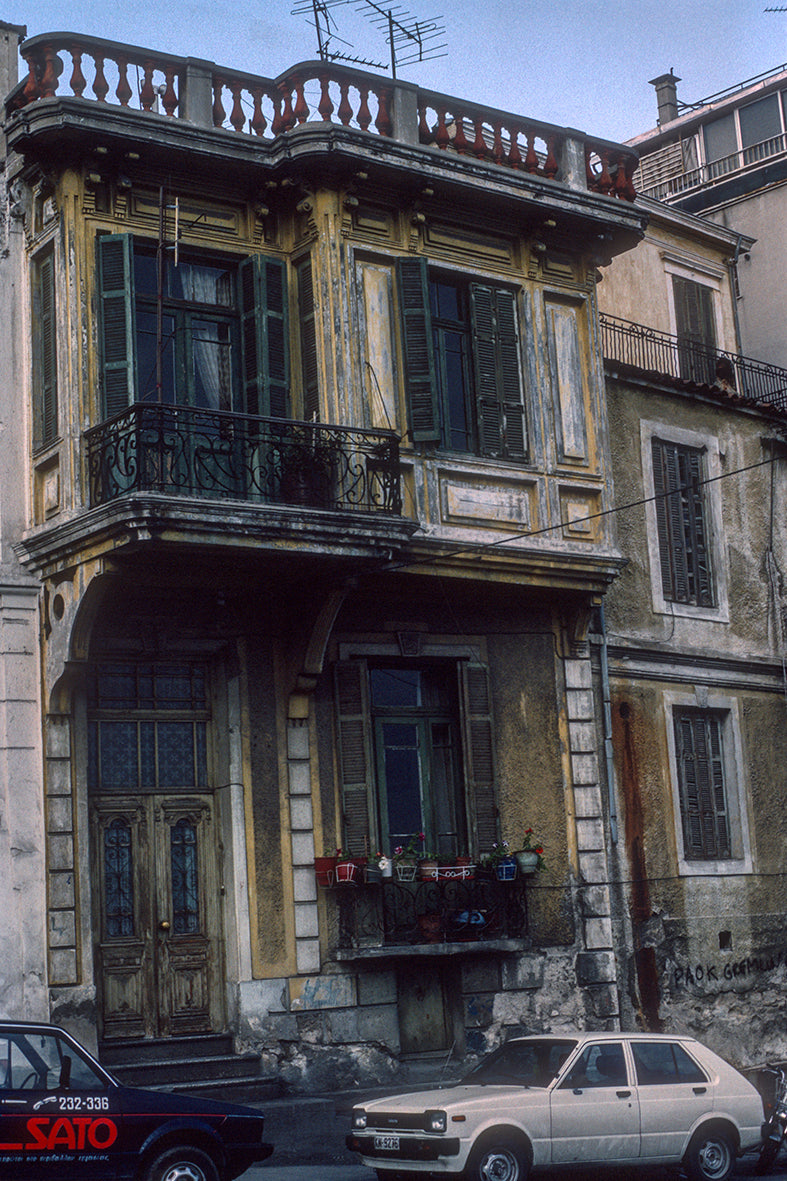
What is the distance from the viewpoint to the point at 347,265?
52.9 feet

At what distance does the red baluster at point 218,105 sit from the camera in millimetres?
15961

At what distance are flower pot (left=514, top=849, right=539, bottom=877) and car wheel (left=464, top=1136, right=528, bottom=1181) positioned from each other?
4.64m

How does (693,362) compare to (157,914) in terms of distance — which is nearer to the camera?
(157,914)

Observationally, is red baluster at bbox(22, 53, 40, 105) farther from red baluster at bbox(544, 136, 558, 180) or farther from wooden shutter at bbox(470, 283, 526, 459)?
red baluster at bbox(544, 136, 558, 180)

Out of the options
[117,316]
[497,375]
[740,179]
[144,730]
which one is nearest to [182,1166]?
[144,730]

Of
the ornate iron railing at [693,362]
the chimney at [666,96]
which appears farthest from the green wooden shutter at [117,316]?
the chimney at [666,96]

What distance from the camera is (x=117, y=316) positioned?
15164 mm

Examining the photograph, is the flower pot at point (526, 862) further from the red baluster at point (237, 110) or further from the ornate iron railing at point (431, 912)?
the red baluster at point (237, 110)

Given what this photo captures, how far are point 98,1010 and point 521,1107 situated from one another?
14.6ft

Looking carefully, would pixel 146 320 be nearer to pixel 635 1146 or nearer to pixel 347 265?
pixel 347 265

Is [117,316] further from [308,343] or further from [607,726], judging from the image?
[607,726]

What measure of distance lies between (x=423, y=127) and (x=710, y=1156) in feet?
34.2

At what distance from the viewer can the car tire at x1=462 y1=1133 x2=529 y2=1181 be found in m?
11.8

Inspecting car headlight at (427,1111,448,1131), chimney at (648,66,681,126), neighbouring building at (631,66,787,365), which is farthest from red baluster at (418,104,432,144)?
chimney at (648,66,681,126)
